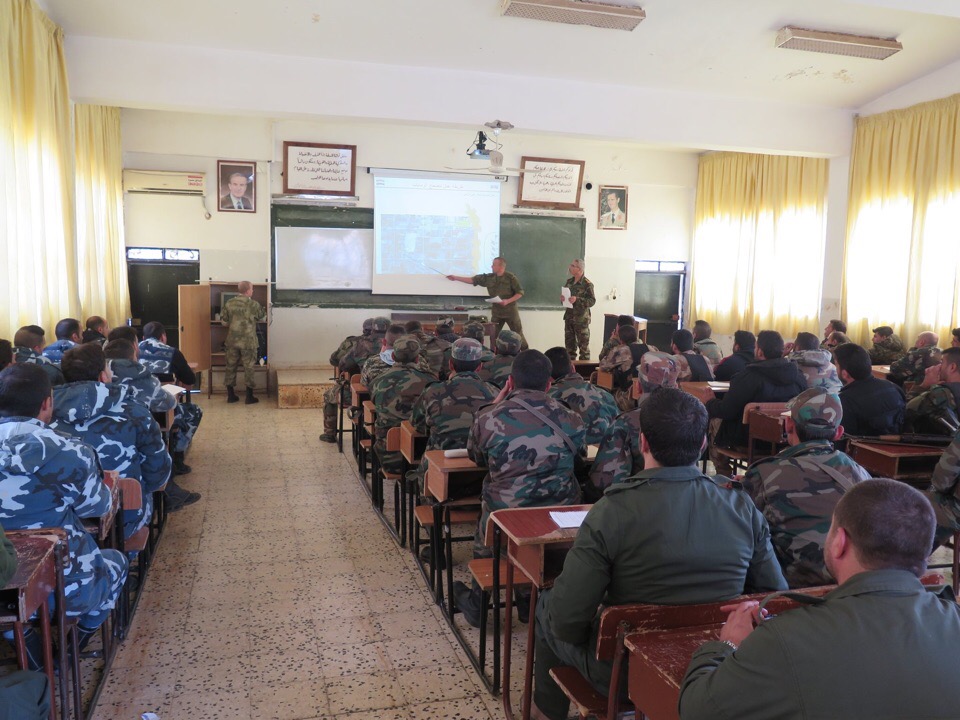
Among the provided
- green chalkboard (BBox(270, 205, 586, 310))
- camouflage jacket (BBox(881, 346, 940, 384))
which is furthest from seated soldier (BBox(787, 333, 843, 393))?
green chalkboard (BBox(270, 205, 586, 310))

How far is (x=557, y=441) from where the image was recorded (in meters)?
2.92

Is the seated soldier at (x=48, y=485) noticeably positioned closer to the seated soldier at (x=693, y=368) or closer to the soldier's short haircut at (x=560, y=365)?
the soldier's short haircut at (x=560, y=365)

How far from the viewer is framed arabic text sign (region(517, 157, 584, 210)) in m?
10.5

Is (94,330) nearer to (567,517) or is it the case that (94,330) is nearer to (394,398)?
(394,398)

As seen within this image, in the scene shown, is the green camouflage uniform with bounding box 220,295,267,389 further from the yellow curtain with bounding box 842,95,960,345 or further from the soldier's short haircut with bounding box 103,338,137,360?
the yellow curtain with bounding box 842,95,960,345

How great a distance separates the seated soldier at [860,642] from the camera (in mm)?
1092

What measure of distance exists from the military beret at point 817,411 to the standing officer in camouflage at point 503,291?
7505 millimetres

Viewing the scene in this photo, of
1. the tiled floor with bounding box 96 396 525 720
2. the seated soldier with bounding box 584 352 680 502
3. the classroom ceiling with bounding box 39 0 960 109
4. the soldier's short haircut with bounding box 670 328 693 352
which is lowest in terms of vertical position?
the tiled floor with bounding box 96 396 525 720

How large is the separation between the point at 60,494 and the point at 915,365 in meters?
5.80

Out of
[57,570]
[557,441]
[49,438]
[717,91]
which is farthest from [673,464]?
[717,91]

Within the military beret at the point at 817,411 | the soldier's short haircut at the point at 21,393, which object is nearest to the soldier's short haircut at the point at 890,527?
the military beret at the point at 817,411

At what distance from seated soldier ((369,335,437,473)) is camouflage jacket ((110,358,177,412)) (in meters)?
1.21

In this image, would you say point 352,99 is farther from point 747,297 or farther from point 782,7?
point 747,297

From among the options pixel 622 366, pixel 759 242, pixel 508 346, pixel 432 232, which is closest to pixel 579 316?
pixel 432 232
